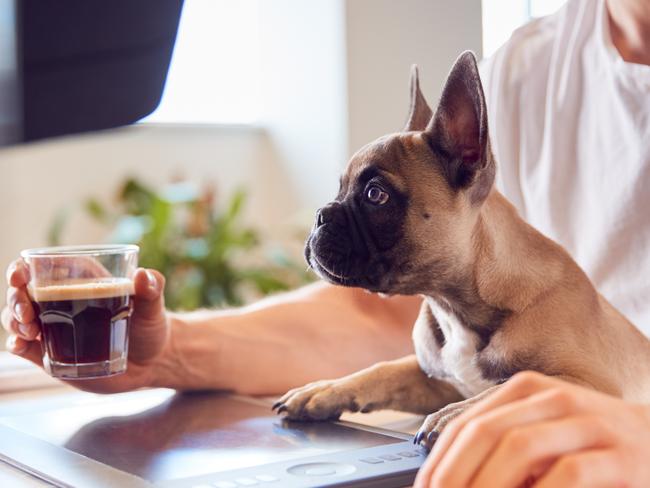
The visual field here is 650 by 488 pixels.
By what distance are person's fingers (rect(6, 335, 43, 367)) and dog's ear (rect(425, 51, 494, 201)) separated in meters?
0.53

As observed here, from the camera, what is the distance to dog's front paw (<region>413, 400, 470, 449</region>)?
A: 2.73 feet

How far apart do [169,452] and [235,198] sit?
2916mm

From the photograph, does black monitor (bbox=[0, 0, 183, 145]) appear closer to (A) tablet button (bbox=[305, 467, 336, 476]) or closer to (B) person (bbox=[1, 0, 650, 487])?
(A) tablet button (bbox=[305, 467, 336, 476])

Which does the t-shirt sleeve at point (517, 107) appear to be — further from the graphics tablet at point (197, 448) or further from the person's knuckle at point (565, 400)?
the person's knuckle at point (565, 400)

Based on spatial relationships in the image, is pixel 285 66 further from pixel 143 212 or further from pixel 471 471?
pixel 471 471

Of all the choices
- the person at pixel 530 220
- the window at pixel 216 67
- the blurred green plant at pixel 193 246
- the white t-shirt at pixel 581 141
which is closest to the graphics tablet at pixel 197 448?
the person at pixel 530 220

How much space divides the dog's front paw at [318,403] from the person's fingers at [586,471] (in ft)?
1.49

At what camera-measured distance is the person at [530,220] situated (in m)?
1.22

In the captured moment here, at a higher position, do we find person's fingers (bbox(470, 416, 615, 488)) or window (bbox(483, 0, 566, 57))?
window (bbox(483, 0, 566, 57))

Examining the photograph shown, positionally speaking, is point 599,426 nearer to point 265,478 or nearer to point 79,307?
point 265,478

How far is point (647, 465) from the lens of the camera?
610 millimetres

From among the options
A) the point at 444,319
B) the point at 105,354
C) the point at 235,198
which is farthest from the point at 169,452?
the point at 235,198

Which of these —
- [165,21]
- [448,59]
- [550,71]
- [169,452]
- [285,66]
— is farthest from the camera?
[285,66]

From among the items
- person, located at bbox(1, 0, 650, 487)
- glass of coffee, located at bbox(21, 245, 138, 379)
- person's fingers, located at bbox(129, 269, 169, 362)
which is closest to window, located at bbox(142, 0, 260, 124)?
person, located at bbox(1, 0, 650, 487)
